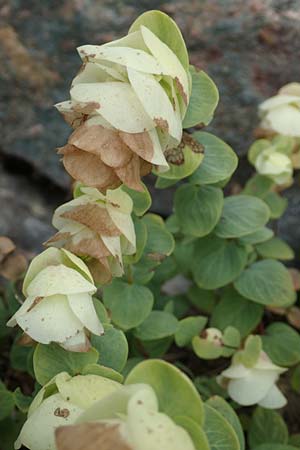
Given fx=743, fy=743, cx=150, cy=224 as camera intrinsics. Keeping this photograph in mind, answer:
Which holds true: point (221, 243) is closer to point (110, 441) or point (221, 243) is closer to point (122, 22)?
point (122, 22)

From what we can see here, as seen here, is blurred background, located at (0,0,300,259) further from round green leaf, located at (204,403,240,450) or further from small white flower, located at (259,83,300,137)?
round green leaf, located at (204,403,240,450)

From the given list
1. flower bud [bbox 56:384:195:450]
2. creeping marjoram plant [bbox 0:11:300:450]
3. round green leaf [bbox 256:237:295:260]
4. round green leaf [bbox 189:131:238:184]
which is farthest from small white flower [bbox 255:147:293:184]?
flower bud [bbox 56:384:195:450]

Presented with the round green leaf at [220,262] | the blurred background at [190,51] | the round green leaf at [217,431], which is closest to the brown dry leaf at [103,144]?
Answer: the round green leaf at [217,431]

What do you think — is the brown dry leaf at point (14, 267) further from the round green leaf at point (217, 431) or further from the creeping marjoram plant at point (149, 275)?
the round green leaf at point (217, 431)

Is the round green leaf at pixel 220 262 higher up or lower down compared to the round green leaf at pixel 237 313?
higher up

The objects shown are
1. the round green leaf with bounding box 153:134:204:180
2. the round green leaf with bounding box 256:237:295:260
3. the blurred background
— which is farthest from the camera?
the blurred background

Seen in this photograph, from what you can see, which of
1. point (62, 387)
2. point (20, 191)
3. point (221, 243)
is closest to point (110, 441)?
point (62, 387)
